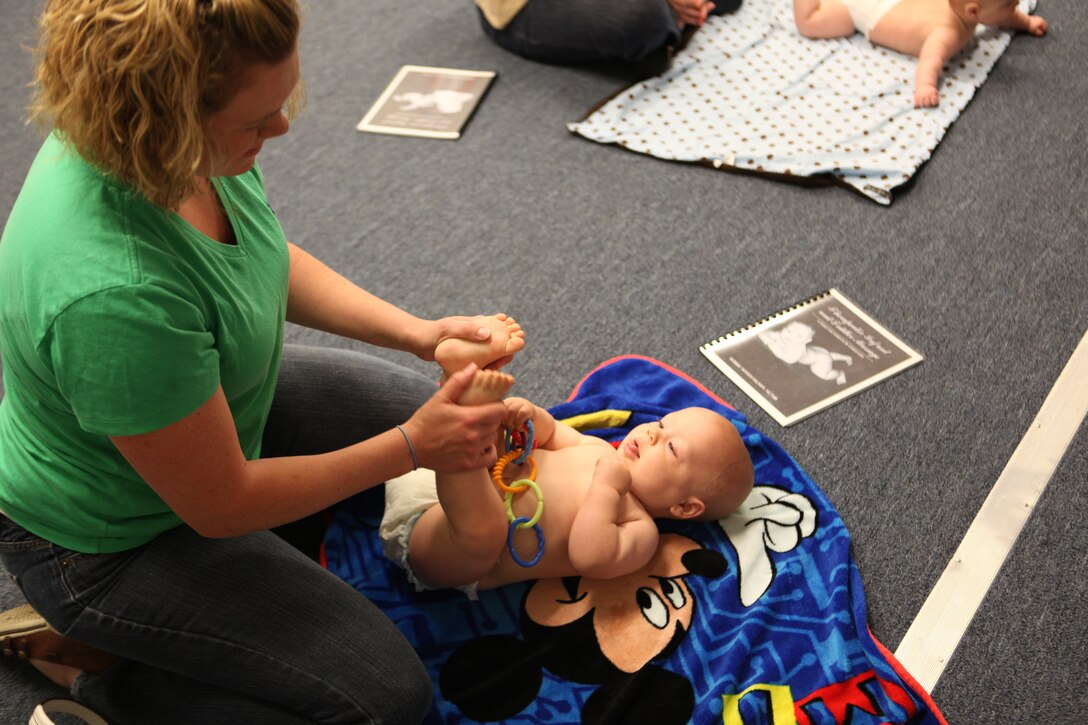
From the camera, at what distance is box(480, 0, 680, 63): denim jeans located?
2740 mm

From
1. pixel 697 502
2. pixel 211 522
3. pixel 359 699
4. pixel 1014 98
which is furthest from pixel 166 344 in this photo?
pixel 1014 98

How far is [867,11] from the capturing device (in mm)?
2871

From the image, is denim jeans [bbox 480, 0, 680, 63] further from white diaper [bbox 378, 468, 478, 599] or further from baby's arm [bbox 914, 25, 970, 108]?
white diaper [bbox 378, 468, 478, 599]

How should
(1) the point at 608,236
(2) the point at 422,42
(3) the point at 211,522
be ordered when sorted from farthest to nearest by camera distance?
(2) the point at 422,42
(1) the point at 608,236
(3) the point at 211,522

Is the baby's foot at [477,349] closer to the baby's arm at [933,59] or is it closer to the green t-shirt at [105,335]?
the green t-shirt at [105,335]

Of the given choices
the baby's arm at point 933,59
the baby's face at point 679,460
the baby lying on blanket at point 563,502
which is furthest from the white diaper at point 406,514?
the baby's arm at point 933,59

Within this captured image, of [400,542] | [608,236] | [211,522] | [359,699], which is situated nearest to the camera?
[211,522]

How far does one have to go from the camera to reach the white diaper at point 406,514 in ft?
4.96

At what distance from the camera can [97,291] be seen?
94 centimetres

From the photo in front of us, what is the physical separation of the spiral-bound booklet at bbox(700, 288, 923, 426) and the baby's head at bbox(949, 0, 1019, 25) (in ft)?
3.98

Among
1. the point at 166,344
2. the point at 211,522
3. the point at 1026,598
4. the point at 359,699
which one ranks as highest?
the point at 166,344

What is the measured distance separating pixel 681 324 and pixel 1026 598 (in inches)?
35.1

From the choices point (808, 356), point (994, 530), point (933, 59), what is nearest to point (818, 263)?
point (808, 356)

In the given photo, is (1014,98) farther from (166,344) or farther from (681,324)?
(166,344)
